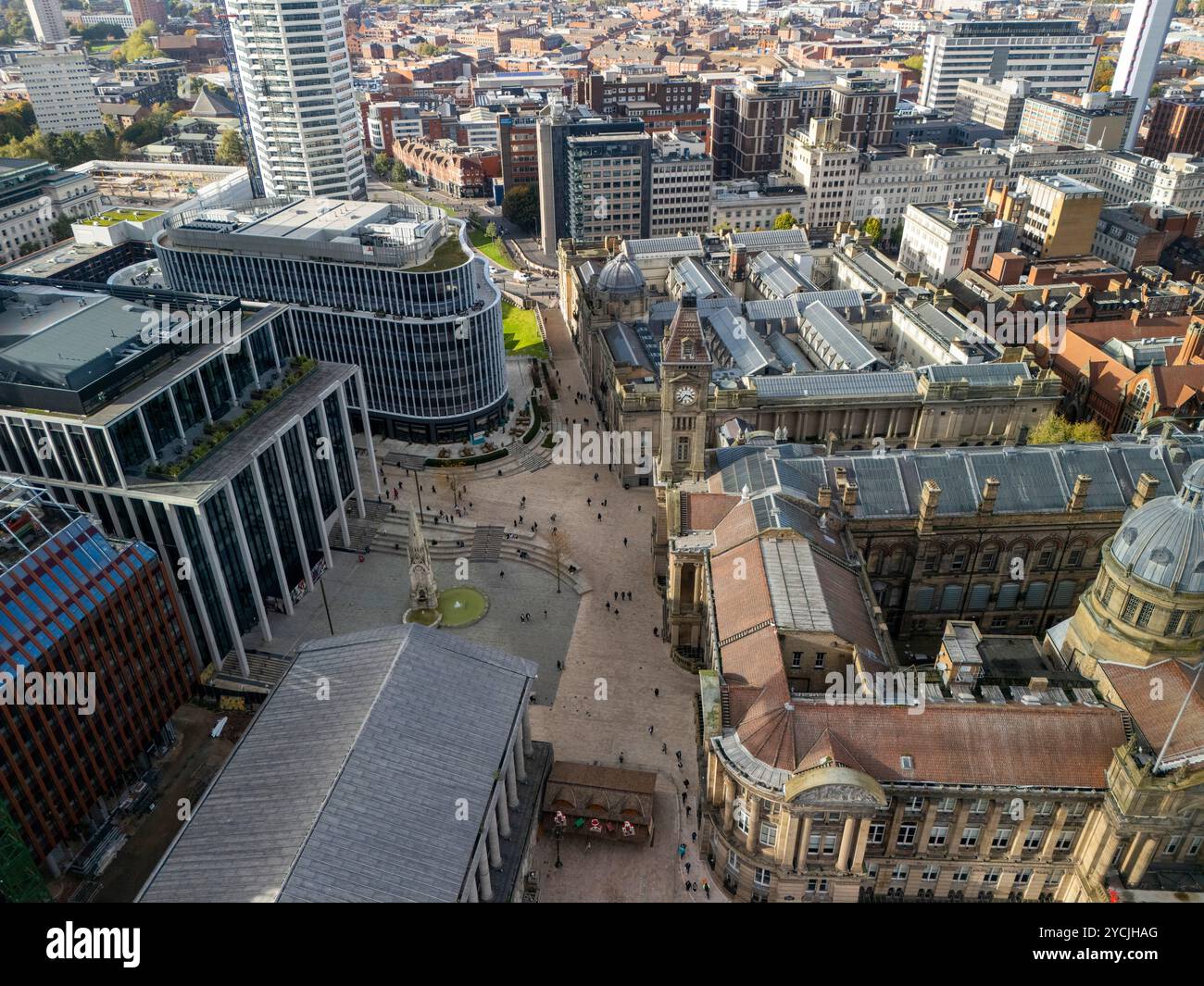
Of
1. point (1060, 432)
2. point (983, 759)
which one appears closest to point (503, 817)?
point (983, 759)

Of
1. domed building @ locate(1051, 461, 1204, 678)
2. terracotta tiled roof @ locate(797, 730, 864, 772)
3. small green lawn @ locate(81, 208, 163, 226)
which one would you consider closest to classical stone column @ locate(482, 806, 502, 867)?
terracotta tiled roof @ locate(797, 730, 864, 772)

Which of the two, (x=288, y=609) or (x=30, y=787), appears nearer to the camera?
(x=30, y=787)

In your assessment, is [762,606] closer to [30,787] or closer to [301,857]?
[301,857]

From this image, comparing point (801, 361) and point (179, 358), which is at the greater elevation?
point (179, 358)

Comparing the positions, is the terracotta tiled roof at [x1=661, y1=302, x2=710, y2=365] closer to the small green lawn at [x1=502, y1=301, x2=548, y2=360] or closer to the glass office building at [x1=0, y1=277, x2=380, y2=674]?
the glass office building at [x1=0, y1=277, x2=380, y2=674]

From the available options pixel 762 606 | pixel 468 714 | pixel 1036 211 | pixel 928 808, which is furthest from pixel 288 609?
pixel 1036 211

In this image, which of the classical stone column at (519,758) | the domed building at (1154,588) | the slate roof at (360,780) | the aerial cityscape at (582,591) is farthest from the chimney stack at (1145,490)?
the classical stone column at (519,758)

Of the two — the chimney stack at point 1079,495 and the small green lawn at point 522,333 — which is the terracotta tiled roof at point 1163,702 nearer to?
the chimney stack at point 1079,495
